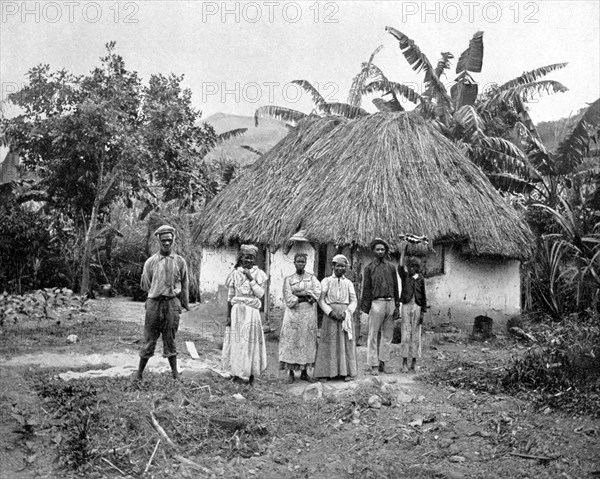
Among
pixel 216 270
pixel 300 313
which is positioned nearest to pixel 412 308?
pixel 300 313

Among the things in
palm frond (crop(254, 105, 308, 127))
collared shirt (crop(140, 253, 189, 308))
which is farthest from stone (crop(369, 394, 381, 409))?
palm frond (crop(254, 105, 308, 127))

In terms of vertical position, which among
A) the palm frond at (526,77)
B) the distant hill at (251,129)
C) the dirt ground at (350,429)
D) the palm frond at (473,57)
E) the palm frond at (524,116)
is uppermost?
the distant hill at (251,129)

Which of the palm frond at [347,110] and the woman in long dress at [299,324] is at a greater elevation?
the palm frond at [347,110]

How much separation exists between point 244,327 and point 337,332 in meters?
1.16

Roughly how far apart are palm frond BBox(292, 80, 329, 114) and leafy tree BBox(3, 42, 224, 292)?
173 inches

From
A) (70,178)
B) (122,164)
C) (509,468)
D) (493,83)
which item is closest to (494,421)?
(509,468)

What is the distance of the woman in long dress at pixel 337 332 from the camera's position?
7629 millimetres

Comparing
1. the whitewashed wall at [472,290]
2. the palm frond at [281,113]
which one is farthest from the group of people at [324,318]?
the palm frond at [281,113]

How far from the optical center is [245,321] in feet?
23.5

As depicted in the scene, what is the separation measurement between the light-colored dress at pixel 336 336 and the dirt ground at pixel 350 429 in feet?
0.67

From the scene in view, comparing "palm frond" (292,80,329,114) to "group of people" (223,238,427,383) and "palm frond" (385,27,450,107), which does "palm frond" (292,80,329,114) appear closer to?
"palm frond" (385,27,450,107)

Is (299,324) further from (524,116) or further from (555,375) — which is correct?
(524,116)

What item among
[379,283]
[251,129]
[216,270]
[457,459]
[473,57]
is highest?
[251,129]

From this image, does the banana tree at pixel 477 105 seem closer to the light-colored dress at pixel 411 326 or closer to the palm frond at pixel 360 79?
the palm frond at pixel 360 79
